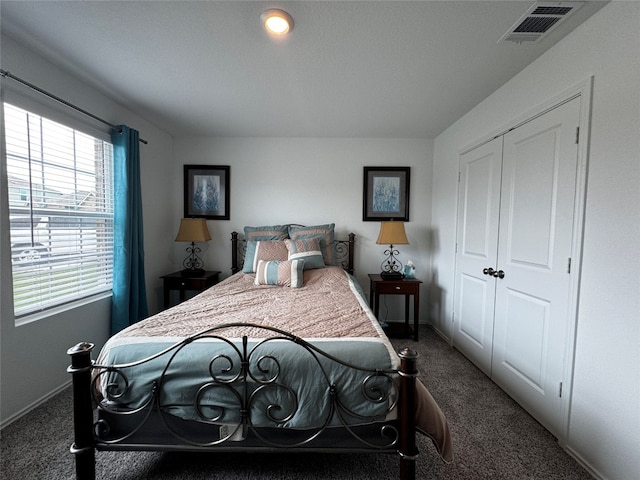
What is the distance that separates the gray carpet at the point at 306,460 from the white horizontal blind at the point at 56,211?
834 mm

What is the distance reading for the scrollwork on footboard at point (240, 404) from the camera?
1.18 meters

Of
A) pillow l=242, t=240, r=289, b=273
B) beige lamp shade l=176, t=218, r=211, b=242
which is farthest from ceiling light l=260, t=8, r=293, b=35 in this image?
beige lamp shade l=176, t=218, r=211, b=242

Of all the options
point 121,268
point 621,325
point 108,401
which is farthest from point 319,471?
point 121,268

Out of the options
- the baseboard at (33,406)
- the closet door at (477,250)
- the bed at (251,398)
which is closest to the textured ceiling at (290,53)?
the closet door at (477,250)

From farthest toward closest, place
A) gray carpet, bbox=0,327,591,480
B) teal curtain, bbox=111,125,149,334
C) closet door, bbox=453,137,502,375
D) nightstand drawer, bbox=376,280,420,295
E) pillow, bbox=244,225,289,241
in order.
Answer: pillow, bbox=244,225,289,241 → nightstand drawer, bbox=376,280,420,295 → teal curtain, bbox=111,125,149,334 → closet door, bbox=453,137,502,375 → gray carpet, bbox=0,327,591,480

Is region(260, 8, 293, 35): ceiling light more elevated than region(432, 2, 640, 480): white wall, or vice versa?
region(260, 8, 293, 35): ceiling light

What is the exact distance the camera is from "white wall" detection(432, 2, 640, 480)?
1253 mm

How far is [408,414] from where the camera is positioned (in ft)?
3.77

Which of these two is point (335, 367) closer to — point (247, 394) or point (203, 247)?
point (247, 394)

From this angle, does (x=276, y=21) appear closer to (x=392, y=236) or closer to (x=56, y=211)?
(x=56, y=211)

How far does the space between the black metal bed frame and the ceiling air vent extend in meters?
1.88

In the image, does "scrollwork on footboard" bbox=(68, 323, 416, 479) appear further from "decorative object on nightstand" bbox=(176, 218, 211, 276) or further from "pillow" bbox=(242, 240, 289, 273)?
"decorative object on nightstand" bbox=(176, 218, 211, 276)

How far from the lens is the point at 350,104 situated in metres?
2.49

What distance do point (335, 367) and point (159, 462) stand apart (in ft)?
3.71
